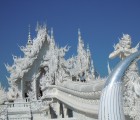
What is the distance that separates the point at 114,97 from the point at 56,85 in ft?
39.0

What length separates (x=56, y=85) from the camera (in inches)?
566

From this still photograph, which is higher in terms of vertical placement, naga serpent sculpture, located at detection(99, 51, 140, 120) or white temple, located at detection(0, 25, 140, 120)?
white temple, located at detection(0, 25, 140, 120)

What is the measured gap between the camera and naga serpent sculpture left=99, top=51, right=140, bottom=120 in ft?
8.08

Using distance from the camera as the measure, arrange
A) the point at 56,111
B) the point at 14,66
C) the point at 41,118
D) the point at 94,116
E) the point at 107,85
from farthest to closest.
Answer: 1. the point at 14,66
2. the point at 56,111
3. the point at 41,118
4. the point at 94,116
5. the point at 107,85

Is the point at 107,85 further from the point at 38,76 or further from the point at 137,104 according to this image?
the point at 38,76

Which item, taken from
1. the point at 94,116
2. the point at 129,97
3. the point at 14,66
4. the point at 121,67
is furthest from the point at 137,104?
the point at 14,66

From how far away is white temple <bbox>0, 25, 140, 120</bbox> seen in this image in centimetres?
460

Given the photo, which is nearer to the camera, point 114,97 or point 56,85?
point 114,97

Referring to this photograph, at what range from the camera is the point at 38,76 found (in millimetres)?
22047

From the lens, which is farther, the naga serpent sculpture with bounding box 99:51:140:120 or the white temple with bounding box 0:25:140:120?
the white temple with bounding box 0:25:140:120

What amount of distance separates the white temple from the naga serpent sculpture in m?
0.05

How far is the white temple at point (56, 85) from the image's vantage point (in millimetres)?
4600

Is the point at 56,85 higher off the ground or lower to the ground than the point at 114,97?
higher

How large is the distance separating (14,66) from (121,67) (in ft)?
60.3
